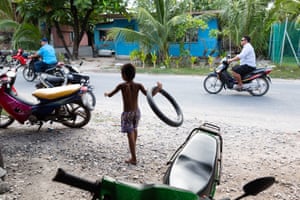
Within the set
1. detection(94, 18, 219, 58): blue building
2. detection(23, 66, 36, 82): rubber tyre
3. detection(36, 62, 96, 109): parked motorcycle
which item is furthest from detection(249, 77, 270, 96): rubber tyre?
detection(94, 18, 219, 58): blue building

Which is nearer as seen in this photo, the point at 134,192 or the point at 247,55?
the point at 134,192

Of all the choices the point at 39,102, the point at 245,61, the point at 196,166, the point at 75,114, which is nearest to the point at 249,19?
the point at 245,61

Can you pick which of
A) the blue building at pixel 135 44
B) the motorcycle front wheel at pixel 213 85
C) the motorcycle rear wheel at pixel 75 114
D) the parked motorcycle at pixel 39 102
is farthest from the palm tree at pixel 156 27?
the parked motorcycle at pixel 39 102

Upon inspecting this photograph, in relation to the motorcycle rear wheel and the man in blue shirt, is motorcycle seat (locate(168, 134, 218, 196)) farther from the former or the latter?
the man in blue shirt

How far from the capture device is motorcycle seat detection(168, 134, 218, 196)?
5.95 feet

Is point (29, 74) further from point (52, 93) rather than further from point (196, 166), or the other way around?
point (196, 166)

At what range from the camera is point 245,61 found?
8656 millimetres

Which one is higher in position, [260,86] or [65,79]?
[65,79]

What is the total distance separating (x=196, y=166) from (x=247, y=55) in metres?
7.17

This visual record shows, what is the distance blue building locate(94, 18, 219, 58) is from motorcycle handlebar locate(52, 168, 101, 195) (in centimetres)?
1716

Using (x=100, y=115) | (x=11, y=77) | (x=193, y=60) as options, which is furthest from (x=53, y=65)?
(x=193, y=60)

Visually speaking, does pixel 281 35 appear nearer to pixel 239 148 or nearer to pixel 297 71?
pixel 297 71

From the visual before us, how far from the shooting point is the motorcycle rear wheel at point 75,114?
17.1 ft

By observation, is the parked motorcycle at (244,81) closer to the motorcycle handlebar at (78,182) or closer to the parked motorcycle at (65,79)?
the parked motorcycle at (65,79)
